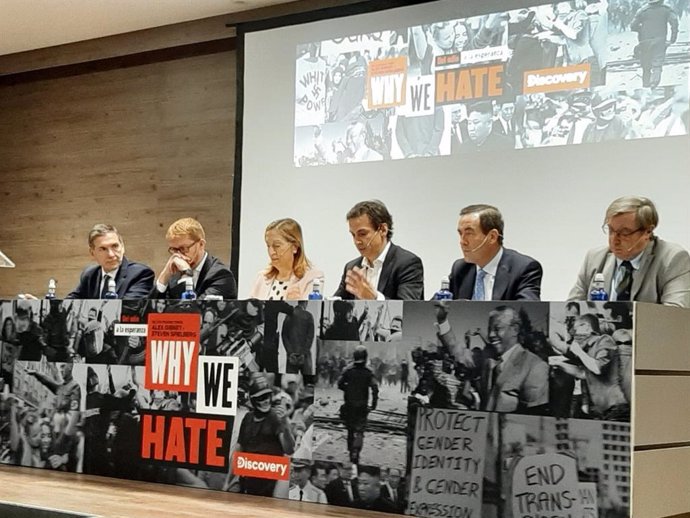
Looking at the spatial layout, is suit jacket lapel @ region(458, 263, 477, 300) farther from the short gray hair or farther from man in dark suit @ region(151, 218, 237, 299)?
man in dark suit @ region(151, 218, 237, 299)

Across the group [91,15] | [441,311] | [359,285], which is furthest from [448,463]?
[91,15]

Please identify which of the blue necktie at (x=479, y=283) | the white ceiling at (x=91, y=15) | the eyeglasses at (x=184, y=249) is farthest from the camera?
the white ceiling at (x=91, y=15)

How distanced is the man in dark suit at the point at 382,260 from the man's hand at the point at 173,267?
749 millimetres

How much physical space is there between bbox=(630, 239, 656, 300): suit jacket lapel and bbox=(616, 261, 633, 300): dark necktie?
0.02 metres

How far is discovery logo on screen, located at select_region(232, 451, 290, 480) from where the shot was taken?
3.08m

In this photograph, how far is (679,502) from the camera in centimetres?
275

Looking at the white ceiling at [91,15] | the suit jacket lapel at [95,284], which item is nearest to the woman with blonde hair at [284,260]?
the suit jacket lapel at [95,284]

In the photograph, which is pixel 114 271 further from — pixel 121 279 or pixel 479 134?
pixel 479 134

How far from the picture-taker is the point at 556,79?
16.1 ft

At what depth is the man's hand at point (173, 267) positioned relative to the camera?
4.35 meters

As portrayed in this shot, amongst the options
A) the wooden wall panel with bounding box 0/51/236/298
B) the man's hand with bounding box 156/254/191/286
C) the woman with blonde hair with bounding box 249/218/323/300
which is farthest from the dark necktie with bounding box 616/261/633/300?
the wooden wall panel with bounding box 0/51/236/298

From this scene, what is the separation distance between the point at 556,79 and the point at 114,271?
234 cm

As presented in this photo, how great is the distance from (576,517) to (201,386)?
130cm

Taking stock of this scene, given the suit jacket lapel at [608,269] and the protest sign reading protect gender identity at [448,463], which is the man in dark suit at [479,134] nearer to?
the suit jacket lapel at [608,269]
